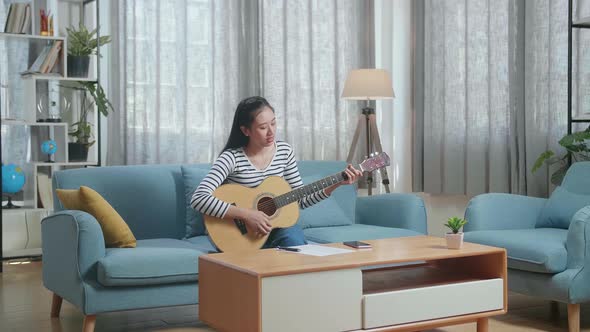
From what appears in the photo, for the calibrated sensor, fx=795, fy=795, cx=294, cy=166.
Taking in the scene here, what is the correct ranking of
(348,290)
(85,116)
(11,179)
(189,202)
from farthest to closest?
(85,116) < (11,179) < (189,202) < (348,290)

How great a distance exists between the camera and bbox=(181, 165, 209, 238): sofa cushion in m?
3.73

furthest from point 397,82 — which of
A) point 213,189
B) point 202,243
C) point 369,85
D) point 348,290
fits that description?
point 348,290

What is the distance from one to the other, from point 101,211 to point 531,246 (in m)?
1.79

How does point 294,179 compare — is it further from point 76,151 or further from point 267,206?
point 76,151

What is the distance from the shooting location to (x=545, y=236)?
3.54 meters

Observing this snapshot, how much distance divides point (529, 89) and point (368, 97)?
101 cm

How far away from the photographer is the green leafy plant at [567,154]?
4332 millimetres

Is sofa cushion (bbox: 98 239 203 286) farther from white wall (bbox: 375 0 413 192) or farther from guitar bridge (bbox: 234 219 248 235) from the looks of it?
white wall (bbox: 375 0 413 192)

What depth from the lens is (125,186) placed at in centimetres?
369

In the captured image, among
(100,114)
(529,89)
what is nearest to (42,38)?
(100,114)

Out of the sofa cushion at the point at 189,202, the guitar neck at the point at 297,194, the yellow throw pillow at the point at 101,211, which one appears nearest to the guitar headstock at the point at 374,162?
the guitar neck at the point at 297,194

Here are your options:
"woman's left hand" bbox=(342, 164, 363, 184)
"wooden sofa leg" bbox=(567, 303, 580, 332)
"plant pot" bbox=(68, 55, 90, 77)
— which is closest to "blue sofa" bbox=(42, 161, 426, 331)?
"woman's left hand" bbox=(342, 164, 363, 184)

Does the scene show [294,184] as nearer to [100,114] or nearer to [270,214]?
[270,214]

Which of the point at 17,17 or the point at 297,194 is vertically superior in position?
the point at 17,17
